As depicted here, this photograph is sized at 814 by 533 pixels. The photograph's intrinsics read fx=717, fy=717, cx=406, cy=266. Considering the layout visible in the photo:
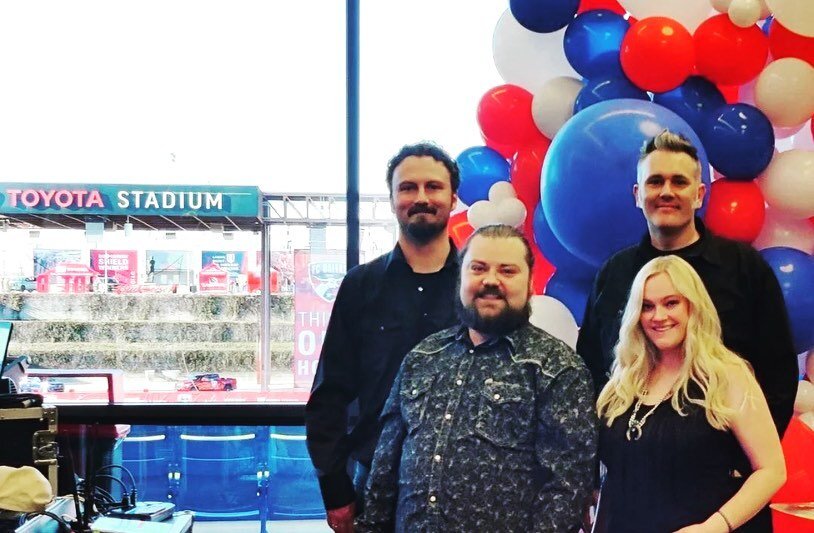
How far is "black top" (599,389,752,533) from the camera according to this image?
1.33 meters

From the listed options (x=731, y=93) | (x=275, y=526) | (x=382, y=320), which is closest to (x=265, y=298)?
A: (x=275, y=526)

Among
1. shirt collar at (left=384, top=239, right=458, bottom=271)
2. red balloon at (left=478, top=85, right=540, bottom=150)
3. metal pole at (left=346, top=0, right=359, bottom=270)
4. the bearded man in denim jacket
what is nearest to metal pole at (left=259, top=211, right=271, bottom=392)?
metal pole at (left=346, top=0, right=359, bottom=270)

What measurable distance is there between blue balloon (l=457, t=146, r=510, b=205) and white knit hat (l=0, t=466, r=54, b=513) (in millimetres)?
1504

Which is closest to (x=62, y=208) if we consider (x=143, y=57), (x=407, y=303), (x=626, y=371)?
(x=143, y=57)

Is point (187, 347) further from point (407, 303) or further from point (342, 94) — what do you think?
point (407, 303)

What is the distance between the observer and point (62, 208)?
3039mm

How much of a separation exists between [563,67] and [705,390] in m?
1.34

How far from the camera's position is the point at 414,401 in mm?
1472

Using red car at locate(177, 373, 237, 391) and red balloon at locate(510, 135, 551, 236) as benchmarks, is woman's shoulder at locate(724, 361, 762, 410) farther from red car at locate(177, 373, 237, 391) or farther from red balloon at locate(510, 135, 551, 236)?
red car at locate(177, 373, 237, 391)

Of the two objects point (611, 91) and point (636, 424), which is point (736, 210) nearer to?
point (611, 91)

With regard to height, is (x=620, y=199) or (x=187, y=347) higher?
(x=620, y=199)

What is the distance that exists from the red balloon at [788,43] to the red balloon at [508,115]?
2.36 feet

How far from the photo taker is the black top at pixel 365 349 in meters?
1.73

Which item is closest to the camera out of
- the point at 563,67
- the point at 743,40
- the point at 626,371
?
the point at 626,371
